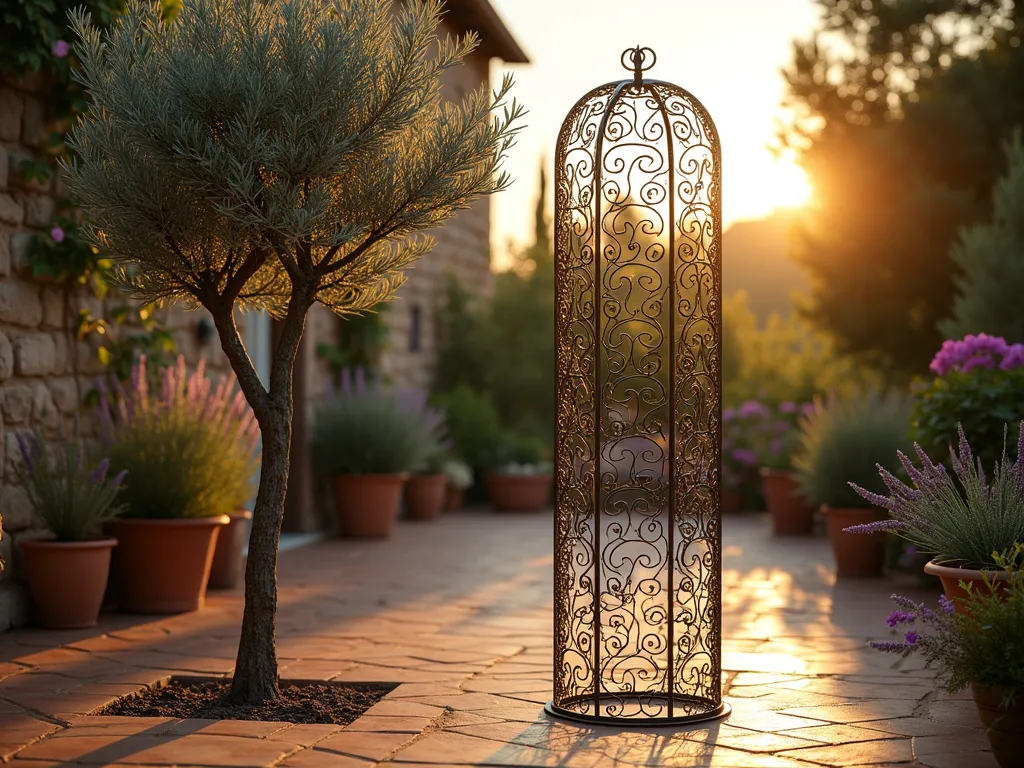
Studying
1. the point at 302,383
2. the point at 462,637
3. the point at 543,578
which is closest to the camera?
the point at 462,637

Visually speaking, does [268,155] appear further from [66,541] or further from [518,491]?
[518,491]

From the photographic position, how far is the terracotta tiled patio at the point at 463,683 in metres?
3.89

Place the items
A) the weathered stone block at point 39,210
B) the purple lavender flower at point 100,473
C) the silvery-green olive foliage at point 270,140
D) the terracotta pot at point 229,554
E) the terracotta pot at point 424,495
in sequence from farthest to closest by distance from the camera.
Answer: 1. the terracotta pot at point 424,495
2. the terracotta pot at point 229,554
3. the weathered stone block at point 39,210
4. the purple lavender flower at point 100,473
5. the silvery-green olive foliage at point 270,140

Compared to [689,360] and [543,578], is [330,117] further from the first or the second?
[543,578]

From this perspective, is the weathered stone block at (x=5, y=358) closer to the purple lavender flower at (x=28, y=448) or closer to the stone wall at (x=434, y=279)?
the purple lavender flower at (x=28, y=448)

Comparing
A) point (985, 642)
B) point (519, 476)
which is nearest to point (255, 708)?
point (985, 642)

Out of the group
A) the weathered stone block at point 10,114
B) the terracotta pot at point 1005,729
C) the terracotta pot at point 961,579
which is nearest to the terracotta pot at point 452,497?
the weathered stone block at point 10,114

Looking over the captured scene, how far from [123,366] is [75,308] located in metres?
0.46

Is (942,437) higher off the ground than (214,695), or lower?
higher

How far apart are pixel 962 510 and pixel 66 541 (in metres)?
4.10

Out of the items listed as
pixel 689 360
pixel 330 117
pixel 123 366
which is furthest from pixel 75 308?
pixel 689 360

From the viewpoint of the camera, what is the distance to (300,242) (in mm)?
4473

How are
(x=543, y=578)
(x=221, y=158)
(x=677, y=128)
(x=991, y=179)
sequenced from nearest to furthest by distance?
(x=221, y=158)
(x=677, y=128)
(x=543, y=578)
(x=991, y=179)

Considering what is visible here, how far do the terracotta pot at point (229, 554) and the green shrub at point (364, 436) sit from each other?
9.17 feet
